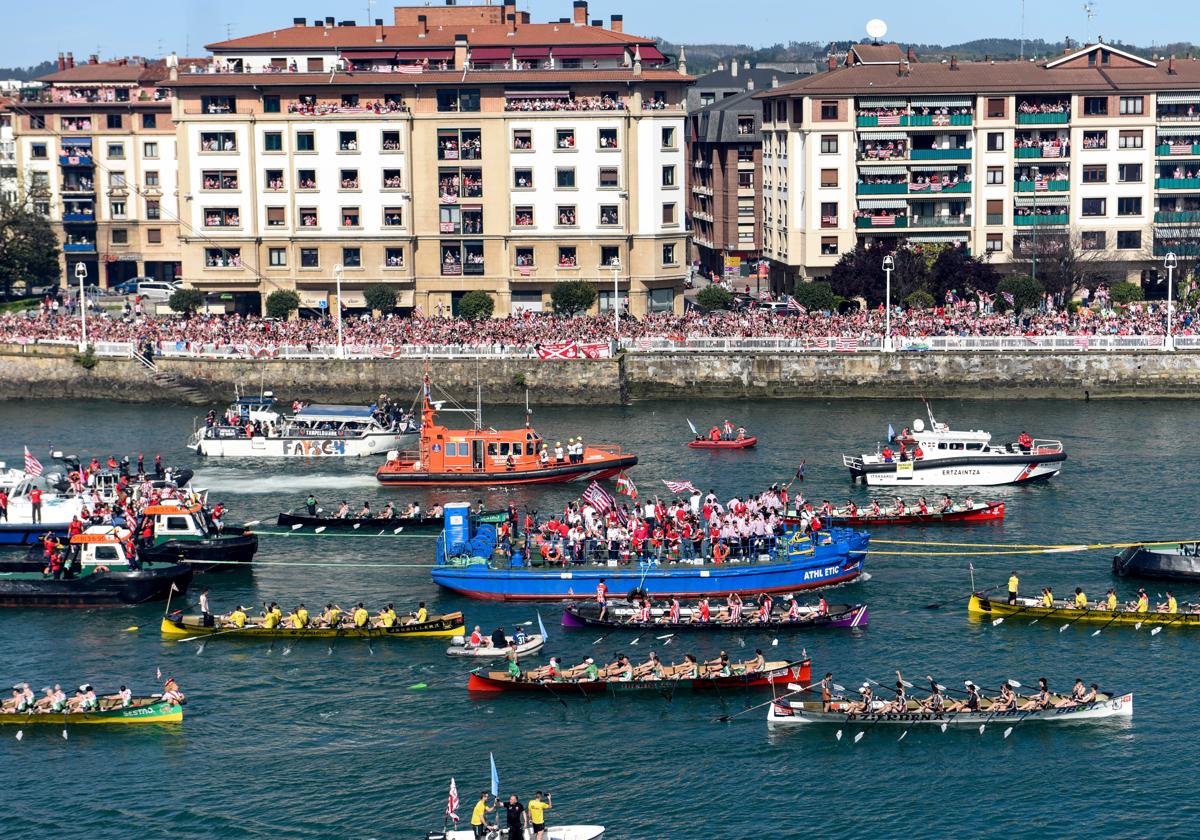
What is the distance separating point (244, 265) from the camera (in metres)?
115

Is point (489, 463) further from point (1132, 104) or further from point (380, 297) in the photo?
point (1132, 104)

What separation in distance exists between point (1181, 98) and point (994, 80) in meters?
12.9

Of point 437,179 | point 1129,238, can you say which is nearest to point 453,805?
point 437,179

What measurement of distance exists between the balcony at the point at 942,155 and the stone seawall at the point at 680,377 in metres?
24.0

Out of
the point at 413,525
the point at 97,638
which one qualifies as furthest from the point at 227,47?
the point at 97,638

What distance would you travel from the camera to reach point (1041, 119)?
392ft

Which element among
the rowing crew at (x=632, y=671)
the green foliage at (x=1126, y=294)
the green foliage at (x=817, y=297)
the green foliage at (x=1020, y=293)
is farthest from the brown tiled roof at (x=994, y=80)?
the rowing crew at (x=632, y=671)

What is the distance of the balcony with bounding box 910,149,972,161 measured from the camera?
119688mm

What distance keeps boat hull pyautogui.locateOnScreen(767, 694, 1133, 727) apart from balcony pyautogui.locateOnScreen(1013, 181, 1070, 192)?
247 feet

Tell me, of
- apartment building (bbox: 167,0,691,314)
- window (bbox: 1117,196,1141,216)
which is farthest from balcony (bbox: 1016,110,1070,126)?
apartment building (bbox: 167,0,691,314)

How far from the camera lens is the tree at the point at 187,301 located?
4496 inches

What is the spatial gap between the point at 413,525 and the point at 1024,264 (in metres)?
61.0

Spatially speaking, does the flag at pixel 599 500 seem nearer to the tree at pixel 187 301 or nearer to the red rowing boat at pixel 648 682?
the red rowing boat at pixel 648 682

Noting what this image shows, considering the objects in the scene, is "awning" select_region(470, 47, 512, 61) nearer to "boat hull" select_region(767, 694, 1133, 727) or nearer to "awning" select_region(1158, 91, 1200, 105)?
"awning" select_region(1158, 91, 1200, 105)
